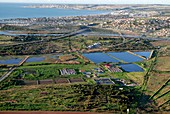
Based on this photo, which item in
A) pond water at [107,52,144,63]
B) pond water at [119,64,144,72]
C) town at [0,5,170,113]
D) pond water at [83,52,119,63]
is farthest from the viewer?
pond water at [107,52,144,63]

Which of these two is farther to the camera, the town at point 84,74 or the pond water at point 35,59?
the pond water at point 35,59

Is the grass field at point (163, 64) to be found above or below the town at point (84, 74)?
below

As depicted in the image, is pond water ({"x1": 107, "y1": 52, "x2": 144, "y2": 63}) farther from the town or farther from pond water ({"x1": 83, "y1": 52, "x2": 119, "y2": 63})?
pond water ({"x1": 83, "y1": 52, "x2": 119, "y2": 63})

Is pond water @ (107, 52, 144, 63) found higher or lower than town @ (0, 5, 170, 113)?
lower

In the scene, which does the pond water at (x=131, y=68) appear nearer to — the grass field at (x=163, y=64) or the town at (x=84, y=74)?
the town at (x=84, y=74)

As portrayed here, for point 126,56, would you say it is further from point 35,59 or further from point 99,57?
point 35,59

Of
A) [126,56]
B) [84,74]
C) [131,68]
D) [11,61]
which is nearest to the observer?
[84,74]

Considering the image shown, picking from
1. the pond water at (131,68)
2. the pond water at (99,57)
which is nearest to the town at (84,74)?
the pond water at (99,57)

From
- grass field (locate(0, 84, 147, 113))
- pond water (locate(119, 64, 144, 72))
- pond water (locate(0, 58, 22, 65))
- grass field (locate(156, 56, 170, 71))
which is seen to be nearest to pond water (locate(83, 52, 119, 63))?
pond water (locate(119, 64, 144, 72))

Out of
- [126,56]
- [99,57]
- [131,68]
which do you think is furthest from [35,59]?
[126,56]
